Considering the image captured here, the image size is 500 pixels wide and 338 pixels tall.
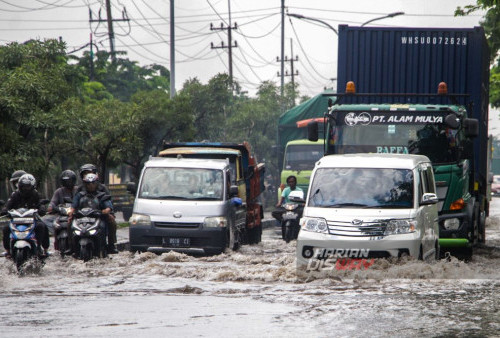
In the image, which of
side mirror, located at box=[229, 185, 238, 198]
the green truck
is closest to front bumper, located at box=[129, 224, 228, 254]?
side mirror, located at box=[229, 185, 238, 198]

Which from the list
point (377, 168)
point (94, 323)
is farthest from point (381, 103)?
point (94, 323)

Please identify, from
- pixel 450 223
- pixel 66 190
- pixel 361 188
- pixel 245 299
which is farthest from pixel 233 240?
pixel 245 299

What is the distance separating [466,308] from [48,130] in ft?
50.6

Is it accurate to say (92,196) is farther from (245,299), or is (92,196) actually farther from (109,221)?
(245,299)

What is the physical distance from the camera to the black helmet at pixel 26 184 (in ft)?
46.0

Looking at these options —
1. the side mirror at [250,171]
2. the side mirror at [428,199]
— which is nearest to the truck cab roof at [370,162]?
the side mirror at [428,199]

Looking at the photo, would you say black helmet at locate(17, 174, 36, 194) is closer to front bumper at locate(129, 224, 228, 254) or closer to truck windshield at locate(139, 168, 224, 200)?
front bumper at locate(129, 224, 228, 254)

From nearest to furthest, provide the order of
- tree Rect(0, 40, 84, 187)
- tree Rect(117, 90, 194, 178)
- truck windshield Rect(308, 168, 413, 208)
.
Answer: truck windshield Rect(308, 168, 413, 208) → tree Rect(0, 40, 84, 187) → tree Rect(117, 90, 194, 178)

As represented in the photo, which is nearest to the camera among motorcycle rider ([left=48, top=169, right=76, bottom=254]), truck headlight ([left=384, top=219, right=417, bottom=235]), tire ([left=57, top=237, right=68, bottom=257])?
truck headlight ([left=384, top=219, right=417, bottom=235])

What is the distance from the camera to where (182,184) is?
59.7 ft

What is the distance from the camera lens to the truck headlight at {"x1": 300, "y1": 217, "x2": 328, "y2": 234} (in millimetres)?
12962

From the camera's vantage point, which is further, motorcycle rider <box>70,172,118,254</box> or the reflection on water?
motorcycle rider <box>70,172,118,254</box>

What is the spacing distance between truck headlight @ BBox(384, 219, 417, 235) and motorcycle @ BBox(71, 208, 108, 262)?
491 cm

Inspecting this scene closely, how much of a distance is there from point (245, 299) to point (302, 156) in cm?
2175
